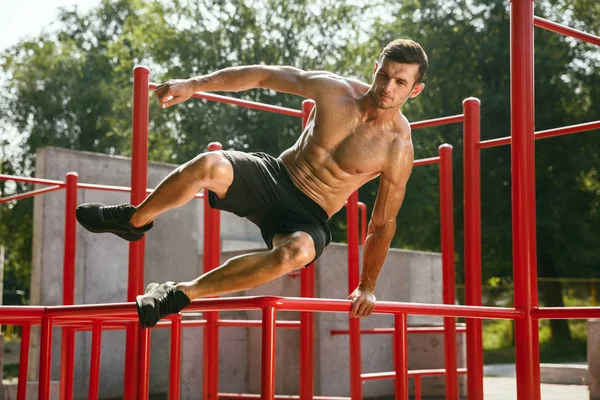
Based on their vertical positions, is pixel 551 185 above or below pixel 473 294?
above

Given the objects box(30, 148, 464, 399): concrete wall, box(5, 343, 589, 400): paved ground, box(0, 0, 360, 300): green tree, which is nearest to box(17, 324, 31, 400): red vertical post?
box(30, 148, 464, 399): concrete wall

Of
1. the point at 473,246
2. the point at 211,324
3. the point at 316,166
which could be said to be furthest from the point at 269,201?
the point at 211,324

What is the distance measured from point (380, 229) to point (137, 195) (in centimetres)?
132

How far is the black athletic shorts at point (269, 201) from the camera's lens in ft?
10.3

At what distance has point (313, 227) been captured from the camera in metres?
3.19

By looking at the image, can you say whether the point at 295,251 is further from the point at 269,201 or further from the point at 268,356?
the point at 268,356

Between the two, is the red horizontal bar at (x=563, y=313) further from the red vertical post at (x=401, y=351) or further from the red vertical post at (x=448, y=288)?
the red vertical post at (x=448, y=288)

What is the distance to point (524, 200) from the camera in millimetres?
3275

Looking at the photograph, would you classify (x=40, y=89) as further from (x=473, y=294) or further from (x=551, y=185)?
(x=473, y=294)

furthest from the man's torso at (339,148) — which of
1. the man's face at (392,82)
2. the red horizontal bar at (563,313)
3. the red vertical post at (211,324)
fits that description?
the red vertical post at (211,324)

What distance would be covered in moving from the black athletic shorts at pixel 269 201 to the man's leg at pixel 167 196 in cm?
7

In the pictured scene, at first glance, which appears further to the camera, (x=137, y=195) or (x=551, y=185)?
(x=551, y=185)

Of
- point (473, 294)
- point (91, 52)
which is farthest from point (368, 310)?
point (91, 52)

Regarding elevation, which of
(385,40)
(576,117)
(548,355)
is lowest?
(548,355)
